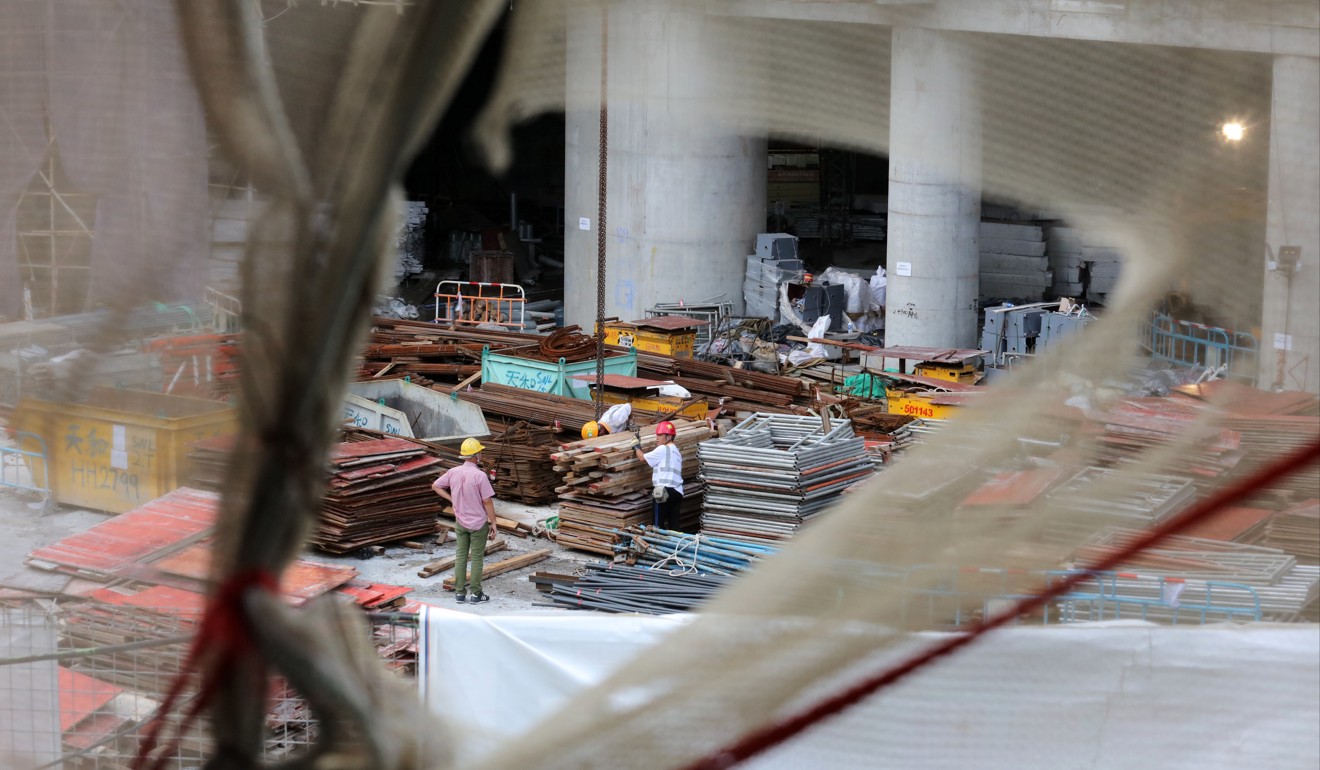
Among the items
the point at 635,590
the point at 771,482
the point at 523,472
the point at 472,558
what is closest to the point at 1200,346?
the point at 635,590

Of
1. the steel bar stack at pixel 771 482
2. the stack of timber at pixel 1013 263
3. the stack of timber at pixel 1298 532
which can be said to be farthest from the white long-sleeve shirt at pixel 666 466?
the stack of timber at pixel 1013 263

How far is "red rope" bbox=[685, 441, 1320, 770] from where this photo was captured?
44.0 inches

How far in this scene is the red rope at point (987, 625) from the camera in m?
1.12

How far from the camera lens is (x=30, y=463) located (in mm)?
4473

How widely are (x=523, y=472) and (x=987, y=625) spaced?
12457 millimetres

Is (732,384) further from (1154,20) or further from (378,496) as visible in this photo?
(1154,20)

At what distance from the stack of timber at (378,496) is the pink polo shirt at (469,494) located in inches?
38.5

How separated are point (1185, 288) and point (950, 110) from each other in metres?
0.58

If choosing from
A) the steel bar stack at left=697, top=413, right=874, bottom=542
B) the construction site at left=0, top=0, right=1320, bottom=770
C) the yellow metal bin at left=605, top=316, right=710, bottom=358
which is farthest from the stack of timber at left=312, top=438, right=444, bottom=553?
the construction site at left=0, top=0, right=1320, bottom=770

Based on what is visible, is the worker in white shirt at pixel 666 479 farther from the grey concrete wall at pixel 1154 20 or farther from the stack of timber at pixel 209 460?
the stack of timber at pixel 209 460

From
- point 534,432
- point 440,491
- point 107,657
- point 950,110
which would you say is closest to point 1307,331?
point 950,110

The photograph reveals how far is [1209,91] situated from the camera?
4.05 ft

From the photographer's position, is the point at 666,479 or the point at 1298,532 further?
the point at 666,479

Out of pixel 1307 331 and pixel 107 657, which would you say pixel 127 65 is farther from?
pixel 107 657
